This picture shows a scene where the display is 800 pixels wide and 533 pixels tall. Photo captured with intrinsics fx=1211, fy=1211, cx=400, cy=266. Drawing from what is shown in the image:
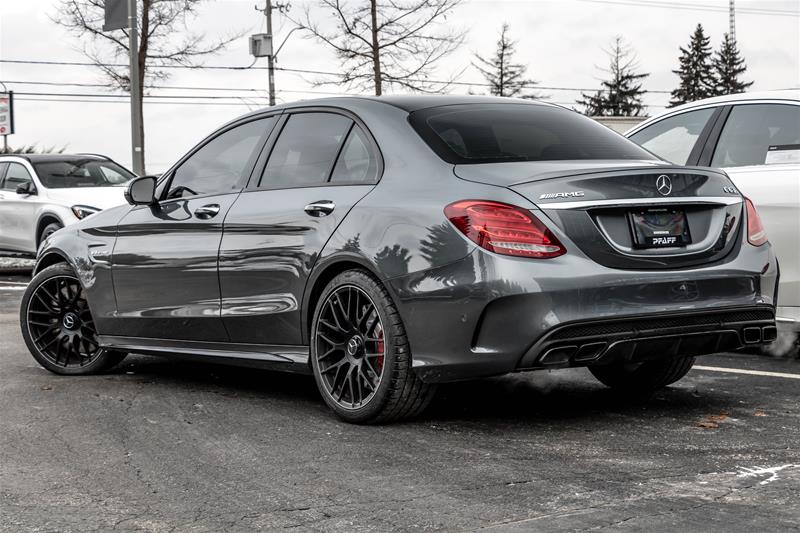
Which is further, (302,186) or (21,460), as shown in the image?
(302,186)

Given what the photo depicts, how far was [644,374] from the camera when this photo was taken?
6.45 meters

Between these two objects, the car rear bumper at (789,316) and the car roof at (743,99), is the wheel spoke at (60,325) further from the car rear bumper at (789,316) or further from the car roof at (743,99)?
the car rear bumper at (789,316)

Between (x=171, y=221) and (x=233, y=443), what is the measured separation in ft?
6.07

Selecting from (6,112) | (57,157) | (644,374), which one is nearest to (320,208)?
(644,374)

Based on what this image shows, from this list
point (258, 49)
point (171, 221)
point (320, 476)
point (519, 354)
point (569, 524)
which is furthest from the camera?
point (258, 49)

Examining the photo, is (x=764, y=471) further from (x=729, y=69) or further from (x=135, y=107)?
(x=729, y=69)

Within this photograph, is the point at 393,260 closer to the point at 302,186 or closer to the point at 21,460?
the point at 302,186

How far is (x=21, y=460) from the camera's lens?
510cm

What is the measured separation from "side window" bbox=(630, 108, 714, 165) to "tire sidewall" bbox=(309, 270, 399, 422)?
3173 mm

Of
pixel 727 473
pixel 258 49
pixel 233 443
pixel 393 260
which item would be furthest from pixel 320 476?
pixel 258 49

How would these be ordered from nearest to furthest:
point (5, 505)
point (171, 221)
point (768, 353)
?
point (5, 505), point (171, 221), point (768, 353)

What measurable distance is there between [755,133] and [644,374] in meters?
2.10

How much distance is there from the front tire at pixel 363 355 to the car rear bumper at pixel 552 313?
11 cm

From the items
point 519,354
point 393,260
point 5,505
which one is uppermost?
point 393,260
